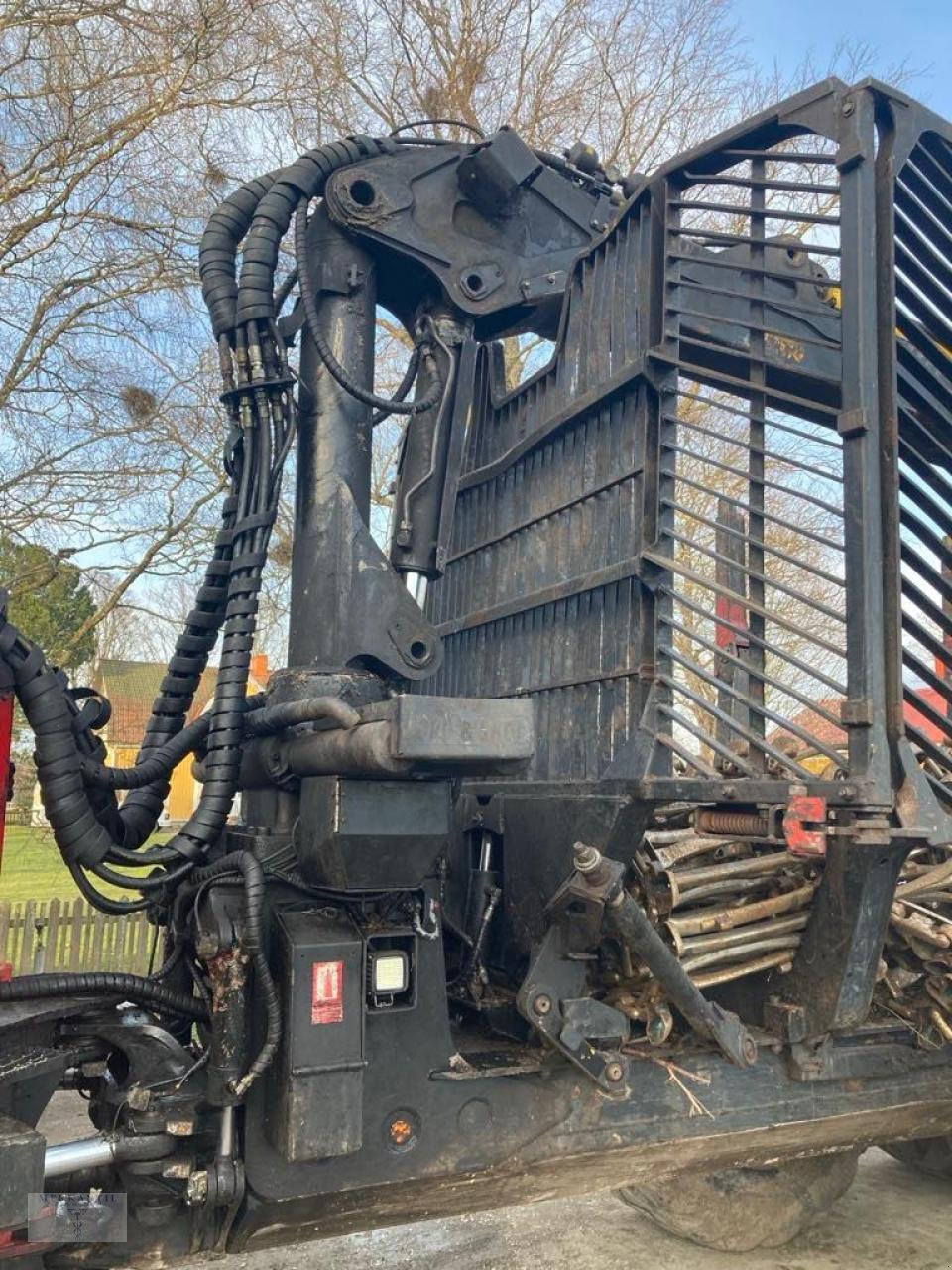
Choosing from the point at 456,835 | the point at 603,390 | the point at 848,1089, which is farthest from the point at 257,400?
the point at 848,1089

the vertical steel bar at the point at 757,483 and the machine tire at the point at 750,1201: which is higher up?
the vertical steel bar at the point at 757,483

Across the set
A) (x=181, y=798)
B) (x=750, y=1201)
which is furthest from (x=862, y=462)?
(x=181, y=798)

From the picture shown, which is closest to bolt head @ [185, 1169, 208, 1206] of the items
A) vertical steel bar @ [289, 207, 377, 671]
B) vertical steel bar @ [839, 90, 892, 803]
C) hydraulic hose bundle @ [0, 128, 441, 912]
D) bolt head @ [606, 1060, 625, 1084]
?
hydraulic hose bundle @ [0, 128, 441, 912]

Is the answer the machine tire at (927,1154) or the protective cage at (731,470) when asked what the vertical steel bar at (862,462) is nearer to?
the protective cage at (731,470)

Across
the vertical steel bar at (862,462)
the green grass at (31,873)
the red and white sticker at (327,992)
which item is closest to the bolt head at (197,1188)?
the red and white sticker at (327,992)

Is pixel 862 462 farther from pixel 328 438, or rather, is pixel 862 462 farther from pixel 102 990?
pixel 102 990

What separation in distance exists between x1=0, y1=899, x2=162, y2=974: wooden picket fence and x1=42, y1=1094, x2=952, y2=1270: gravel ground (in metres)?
4.76

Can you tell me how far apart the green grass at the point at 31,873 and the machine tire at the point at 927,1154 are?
12367 millimetres

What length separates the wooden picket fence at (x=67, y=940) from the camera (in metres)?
8.59

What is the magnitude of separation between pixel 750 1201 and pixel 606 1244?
0.63 metres


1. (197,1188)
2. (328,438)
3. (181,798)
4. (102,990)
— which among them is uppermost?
(328,438)

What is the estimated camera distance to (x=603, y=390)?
12.0 ft

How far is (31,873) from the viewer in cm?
1870

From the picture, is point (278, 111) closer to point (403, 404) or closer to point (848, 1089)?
point (403, 404)
